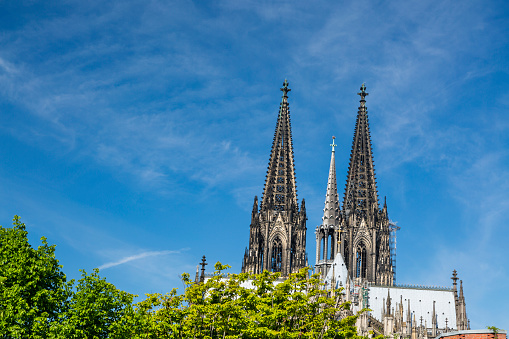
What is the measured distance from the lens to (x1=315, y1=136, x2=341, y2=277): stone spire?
286 feet

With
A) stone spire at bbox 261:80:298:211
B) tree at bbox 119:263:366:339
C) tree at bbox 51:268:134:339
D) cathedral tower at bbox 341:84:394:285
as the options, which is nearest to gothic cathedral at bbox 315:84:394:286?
cathedral tower at bbox 341:84:394:285

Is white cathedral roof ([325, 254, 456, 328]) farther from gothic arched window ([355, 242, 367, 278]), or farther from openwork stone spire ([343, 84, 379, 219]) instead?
openwork stone spire ([343, 84, 379, 219])

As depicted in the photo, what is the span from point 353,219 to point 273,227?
1064cm

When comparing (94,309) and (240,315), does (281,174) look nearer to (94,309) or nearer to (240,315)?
(240,315)

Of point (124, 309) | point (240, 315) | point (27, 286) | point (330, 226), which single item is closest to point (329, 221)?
point (330, 226)

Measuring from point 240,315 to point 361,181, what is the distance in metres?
61.1

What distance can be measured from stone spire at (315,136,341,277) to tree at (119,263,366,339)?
133ft

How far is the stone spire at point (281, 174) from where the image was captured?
325ft

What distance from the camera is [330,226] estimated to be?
308 feet

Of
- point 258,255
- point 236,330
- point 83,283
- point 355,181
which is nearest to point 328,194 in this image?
point 355,181

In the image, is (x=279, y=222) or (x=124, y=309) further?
(x=279, y=222)

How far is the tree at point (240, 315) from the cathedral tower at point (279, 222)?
48.8 m

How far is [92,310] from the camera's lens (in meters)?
35.4

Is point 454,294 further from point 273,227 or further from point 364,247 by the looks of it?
point 273,227
